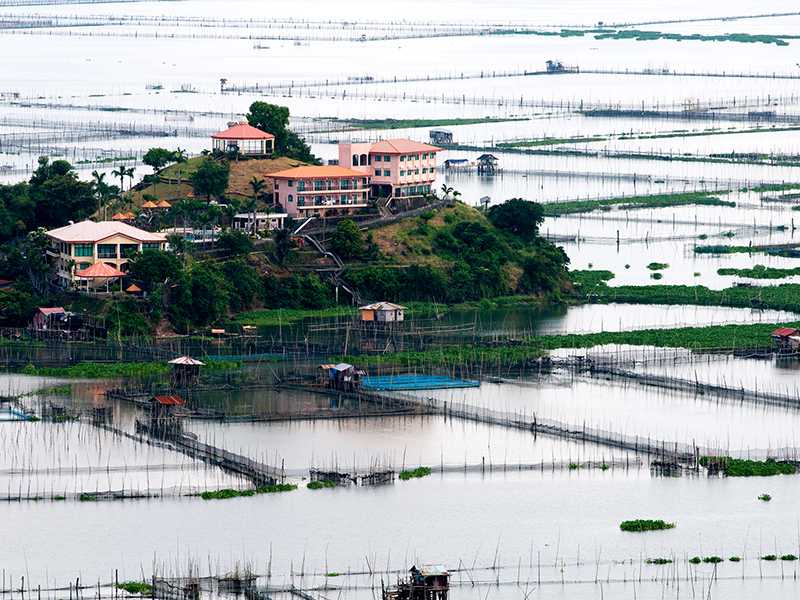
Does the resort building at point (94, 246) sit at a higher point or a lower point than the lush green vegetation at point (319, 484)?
higher

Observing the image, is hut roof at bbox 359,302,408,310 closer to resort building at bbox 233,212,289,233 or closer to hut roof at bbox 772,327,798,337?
resort building at bbox 233,212,289,233

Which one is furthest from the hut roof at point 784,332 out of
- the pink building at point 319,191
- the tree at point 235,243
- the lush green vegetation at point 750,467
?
the tree at point 235,243

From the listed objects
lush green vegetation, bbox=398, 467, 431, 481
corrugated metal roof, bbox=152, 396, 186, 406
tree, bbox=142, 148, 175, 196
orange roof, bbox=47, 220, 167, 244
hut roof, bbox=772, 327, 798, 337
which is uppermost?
tree, bbox=142, 148, 175, 196

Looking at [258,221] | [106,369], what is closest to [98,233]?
[258,221]

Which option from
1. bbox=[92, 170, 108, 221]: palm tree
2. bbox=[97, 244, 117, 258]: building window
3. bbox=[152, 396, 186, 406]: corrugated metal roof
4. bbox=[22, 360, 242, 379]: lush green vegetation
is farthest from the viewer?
bbox=[92, 170, 108, 221]: palm tree

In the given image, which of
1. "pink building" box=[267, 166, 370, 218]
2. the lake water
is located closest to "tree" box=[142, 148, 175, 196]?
"pink building" box=[267, 166, 370, 218]

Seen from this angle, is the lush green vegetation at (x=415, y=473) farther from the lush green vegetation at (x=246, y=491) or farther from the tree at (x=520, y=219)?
the tree at (x=520, y=219)

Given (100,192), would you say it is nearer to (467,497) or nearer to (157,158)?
(157,158)
